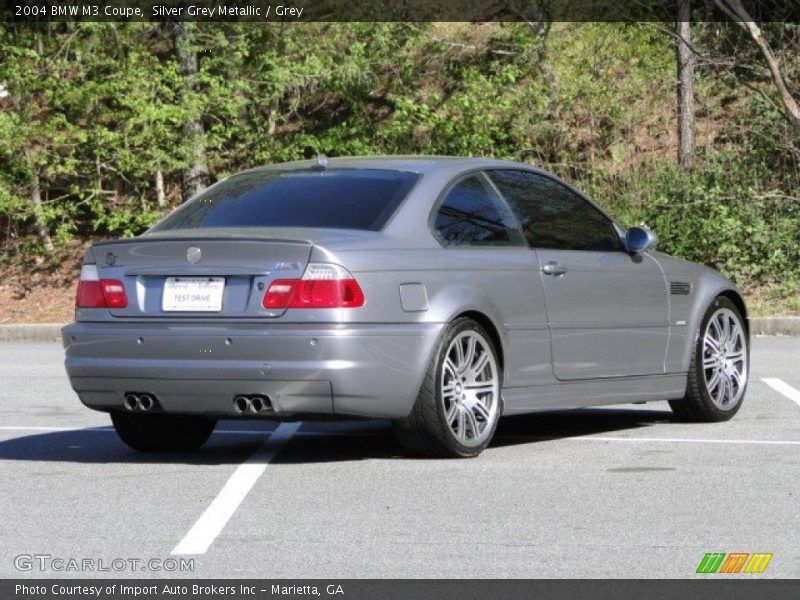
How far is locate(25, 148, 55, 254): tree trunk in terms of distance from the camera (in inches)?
979

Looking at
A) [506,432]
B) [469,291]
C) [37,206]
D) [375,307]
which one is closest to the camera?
[375,307]

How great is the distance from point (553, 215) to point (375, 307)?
6.14 feet

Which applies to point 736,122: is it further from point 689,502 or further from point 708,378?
point 689,502

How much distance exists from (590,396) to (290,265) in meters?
2.24

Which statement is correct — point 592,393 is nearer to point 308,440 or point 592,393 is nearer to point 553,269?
point 553,269

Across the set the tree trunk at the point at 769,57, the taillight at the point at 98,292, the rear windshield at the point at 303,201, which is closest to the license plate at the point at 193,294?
the taillight at the point at 98,292

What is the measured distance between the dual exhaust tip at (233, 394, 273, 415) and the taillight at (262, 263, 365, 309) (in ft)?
1.49

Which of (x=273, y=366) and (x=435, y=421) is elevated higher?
(x=273, y=366)

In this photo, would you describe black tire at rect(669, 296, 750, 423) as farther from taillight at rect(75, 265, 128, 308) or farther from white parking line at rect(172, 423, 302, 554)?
taillight at rect(75, 265, 128, 308)

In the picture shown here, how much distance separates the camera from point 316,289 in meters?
8.35

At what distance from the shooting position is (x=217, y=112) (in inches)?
995

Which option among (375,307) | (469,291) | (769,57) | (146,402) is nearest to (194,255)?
(146,402)

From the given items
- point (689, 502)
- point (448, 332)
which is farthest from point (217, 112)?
point (689, 502)

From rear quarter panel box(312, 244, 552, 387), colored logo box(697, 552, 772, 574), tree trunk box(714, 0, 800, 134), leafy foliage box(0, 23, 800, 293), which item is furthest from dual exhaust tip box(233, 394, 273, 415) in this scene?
tree trunk box(714, 0, 800, 134)
